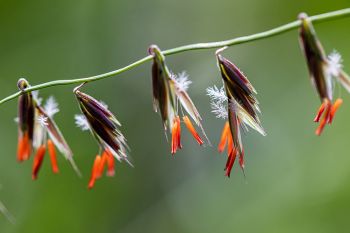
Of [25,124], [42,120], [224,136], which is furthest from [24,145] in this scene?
[224,136]

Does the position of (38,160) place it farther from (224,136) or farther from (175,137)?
(224,136)

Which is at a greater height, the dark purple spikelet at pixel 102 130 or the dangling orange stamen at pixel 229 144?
the dark purple spikelet at pixel 102 130

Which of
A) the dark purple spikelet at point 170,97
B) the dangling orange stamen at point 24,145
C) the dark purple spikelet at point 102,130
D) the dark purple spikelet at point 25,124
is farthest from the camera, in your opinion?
the dangling orange stamen at point 24,145

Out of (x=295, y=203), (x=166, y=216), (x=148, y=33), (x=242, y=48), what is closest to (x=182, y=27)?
(x=148, y=33)

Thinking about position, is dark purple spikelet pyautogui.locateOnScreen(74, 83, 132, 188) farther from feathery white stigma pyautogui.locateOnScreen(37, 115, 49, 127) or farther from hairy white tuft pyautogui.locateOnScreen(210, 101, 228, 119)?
hairy white tuft pyautogui.locateOnScreen(210, 101, 228, 119)

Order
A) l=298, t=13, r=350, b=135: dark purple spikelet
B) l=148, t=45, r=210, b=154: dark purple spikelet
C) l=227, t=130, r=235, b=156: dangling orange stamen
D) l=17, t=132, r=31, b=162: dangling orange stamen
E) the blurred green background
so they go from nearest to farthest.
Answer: l=298, t=13, r=350, b=135: dark purple spikelet → l=148, t=45, r=210, b=154: dark purple spikelet → l=227, t=130, r=235, b=156: dangling orange stamen → l=17, t=132, r=31, b=162: dangling orange stamen → the blurred green background

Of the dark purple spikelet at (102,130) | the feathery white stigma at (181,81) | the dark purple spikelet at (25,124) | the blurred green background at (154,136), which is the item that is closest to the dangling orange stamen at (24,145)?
the dark purple spikelet at (25,124)

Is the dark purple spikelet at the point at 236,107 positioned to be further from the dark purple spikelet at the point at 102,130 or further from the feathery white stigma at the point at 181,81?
the dark purple spikelet at the point at 102,130

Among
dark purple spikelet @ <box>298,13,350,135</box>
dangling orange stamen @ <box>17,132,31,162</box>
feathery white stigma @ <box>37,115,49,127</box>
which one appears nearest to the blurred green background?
dangling orange stamen @ <box>17,132,31,162</box>

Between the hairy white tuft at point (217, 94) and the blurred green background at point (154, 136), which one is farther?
the blurred green background at point (154, 136)
